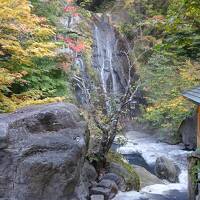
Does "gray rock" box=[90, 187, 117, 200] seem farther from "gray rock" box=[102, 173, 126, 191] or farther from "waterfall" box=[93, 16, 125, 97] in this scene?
"waterfall" box=[93, 16, 125, 97]

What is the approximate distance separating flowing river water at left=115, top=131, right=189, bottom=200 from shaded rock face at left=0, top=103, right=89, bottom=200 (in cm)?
236

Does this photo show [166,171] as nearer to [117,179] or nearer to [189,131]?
[117,179]

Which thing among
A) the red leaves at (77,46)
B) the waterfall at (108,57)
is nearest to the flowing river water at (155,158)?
the waterfall at (108,57)

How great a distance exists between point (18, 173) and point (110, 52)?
50.1ft

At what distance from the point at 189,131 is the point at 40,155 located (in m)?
12.2

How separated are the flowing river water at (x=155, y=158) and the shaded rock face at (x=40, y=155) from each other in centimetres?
236

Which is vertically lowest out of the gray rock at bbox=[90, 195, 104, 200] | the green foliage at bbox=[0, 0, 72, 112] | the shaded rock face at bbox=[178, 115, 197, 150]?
the gray rock at bbox=[90, 195, 104, 200]

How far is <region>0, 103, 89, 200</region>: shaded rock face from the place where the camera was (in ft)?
22.2

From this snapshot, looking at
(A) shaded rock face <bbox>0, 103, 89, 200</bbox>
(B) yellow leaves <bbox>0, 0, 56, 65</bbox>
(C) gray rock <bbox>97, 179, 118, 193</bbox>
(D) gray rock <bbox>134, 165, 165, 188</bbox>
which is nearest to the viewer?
(A) shaded rock face <bbox>0, 103, 89, 200</bbox>

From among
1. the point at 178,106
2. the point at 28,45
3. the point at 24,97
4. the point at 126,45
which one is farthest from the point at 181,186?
the point at 126,45

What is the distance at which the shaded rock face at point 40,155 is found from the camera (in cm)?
676

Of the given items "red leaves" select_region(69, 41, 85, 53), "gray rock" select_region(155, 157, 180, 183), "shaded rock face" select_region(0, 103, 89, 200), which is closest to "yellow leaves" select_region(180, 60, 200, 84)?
"gray rock" select_region(155, 157, 180, 183)

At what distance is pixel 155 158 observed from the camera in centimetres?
1605

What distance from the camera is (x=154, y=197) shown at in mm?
9758
